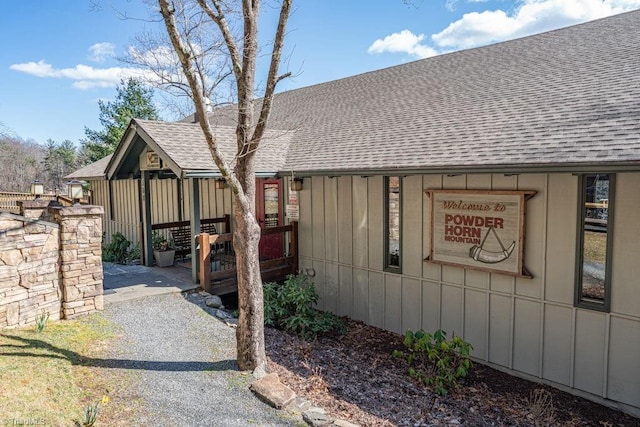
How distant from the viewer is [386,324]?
25.2 feet

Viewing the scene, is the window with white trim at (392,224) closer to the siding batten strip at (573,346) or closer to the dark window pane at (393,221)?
the dark window pane at (393,221)

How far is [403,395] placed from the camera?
17.5ft

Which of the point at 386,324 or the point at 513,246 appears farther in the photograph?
the point at 386,324

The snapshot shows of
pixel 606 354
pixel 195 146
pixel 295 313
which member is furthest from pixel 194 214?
pixel 606 354

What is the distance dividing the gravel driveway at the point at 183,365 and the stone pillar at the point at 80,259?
42cm

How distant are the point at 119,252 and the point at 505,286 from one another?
1082 centimetres

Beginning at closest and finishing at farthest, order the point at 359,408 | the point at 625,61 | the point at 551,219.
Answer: the point at 359,408 < the point at 551,219 < the point at 625,61

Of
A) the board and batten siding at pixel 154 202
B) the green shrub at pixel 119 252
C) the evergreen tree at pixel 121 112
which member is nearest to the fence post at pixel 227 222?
the board and batten siding at pixel 154 202

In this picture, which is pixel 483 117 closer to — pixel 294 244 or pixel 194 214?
pixel 294 244

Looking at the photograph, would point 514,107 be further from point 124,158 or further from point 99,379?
point 124,158

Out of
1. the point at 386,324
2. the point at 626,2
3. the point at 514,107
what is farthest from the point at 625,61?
the point at 386,324

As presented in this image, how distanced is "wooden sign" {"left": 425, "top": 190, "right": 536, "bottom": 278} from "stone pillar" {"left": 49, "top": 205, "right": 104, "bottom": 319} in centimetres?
530

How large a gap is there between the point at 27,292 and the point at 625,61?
32.0ft

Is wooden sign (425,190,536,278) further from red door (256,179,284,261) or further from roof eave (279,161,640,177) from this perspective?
red door (256,179,284,261)
